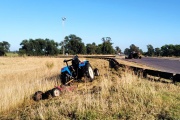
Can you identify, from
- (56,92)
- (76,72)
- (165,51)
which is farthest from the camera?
(165,51)

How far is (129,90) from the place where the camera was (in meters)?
10.6

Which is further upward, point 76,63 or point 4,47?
point 4,47

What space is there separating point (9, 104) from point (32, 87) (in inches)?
114

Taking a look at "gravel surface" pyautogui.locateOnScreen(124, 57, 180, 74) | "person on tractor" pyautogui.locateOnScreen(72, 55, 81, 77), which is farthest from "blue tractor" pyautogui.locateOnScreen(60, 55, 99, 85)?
"gravel surface" pyautogui.locateOnScreen(124, 57, 180, 74)

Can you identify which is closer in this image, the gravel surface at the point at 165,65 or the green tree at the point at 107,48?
the gravel surface at the point at 165,65

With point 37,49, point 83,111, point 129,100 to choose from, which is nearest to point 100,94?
point 129,100

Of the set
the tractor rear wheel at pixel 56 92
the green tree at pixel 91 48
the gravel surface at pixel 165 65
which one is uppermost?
the green tree at pixel 91 48

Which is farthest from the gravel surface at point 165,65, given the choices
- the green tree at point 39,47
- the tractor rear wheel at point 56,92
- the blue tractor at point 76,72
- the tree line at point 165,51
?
the green tree at point 39,47

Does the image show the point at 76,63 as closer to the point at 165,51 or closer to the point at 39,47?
the point at 165,51

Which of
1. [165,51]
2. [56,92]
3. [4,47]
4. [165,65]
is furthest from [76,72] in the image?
[4,47]

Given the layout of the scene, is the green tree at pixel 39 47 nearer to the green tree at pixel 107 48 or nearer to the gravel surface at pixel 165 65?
the green tree at pixel 107 48

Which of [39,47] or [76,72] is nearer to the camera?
[76,72]

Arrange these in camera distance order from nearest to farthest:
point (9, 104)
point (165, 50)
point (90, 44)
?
point (9, 104) < point (165, 50) < point (90, 44)

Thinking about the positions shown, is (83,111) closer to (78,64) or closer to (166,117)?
(166,117)
